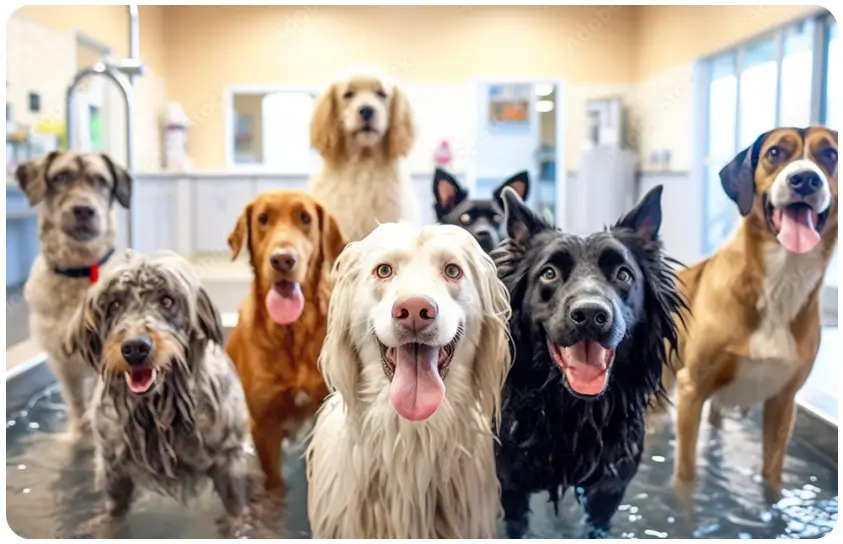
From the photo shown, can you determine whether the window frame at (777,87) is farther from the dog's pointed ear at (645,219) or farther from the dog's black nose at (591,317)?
the dog's black nose at (591,317)

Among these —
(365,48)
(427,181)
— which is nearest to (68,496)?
(427,181)

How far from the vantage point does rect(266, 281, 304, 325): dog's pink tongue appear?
1335 millimetres

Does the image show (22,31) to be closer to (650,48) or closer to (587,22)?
(587,22)

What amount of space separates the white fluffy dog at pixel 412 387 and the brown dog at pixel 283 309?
14 centimetres

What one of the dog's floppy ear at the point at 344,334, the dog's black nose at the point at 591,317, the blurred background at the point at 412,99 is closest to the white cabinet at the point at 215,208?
the blurred background at the point at 412,99

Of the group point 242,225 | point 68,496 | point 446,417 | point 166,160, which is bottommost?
point 68,496

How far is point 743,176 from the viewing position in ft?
4.50

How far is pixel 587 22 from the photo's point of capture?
4.72 ft

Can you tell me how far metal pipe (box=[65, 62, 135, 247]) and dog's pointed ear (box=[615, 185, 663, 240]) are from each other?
3.06 feet

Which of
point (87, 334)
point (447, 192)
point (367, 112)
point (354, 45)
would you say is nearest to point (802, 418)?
point (447, 192)

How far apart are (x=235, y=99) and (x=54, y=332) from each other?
0.60 meters

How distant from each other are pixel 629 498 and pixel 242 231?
0.90 metres

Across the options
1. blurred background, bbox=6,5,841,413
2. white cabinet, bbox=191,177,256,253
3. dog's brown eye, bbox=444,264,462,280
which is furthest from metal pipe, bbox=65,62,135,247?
dog's brown eye, bbox=444,264,462,280

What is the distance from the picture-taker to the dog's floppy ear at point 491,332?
1.14 metres
